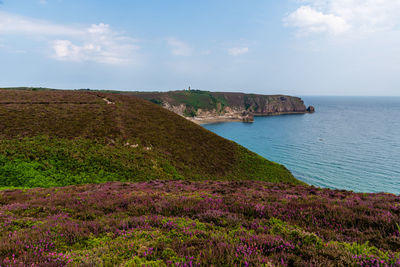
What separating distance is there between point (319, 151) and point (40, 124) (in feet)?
293

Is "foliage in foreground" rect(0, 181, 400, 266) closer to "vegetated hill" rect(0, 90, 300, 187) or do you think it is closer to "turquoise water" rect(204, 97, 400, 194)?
"vegetated hill" rect(0, 90, 300, 187)

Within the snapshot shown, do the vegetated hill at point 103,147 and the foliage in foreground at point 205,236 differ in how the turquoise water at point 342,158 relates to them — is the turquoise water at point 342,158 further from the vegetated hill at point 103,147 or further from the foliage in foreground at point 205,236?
the foliage in foreground at point 205,236

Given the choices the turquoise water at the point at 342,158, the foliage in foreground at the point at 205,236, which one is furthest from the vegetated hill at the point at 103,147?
the turquoise water at the point at 342,158

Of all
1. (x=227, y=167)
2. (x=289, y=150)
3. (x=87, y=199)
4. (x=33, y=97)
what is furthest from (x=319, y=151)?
(x=33, y=97)

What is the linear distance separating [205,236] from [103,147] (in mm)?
26800

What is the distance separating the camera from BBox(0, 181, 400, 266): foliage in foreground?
4.20m

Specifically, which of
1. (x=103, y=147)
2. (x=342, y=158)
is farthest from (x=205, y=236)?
(x=342, y=158)

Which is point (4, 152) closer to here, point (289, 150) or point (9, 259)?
point (9, 259)

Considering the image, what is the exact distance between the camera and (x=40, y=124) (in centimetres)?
3048

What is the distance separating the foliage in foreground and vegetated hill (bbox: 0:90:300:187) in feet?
46.3

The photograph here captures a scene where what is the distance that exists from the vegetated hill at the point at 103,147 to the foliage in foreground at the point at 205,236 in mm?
14108

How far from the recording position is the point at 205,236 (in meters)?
5.44

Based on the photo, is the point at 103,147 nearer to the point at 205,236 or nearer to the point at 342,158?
the point at 205,236

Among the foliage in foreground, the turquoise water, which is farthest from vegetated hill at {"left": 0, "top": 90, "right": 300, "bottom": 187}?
the turquoise water
